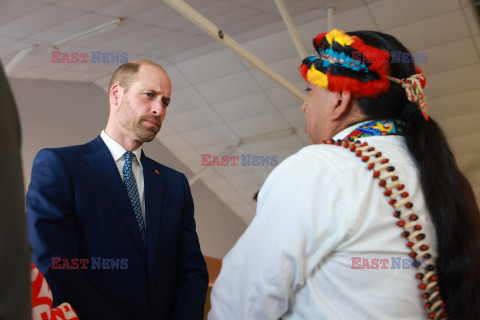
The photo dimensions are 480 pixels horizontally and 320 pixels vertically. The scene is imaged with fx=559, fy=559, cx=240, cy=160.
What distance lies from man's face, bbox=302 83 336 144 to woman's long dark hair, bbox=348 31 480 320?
125mm

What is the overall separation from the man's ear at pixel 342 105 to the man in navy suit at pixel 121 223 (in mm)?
1206

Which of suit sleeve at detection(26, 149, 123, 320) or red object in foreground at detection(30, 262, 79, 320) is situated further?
suit sleeve at detection(26, 149, 123, 320)

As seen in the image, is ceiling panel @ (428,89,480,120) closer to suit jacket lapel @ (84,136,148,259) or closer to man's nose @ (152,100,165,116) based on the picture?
man's nose @ (152,100,165,116)

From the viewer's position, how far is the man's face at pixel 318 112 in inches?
79.1

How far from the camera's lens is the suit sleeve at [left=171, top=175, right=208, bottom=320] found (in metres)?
2.79

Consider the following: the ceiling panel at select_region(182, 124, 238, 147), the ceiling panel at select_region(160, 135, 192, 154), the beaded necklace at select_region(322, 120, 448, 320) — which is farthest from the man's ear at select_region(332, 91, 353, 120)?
the ceiling panel at select_region(160, 135, 192, 154)

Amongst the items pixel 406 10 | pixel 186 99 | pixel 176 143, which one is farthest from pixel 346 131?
pixel 176 143

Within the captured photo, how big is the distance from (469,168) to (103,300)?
14165 mm

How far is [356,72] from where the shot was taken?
1.95 metres

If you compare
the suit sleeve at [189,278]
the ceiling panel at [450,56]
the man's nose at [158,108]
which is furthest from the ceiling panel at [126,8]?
the suit sleeve at [189,278]

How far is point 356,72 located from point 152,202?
4.43 feet

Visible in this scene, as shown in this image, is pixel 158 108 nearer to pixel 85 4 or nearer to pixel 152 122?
pixel 152 122

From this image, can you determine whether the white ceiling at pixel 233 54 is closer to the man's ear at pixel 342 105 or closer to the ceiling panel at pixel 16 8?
the ceiling panel at pixel 16 8

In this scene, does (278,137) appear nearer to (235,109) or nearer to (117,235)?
(235,109)
